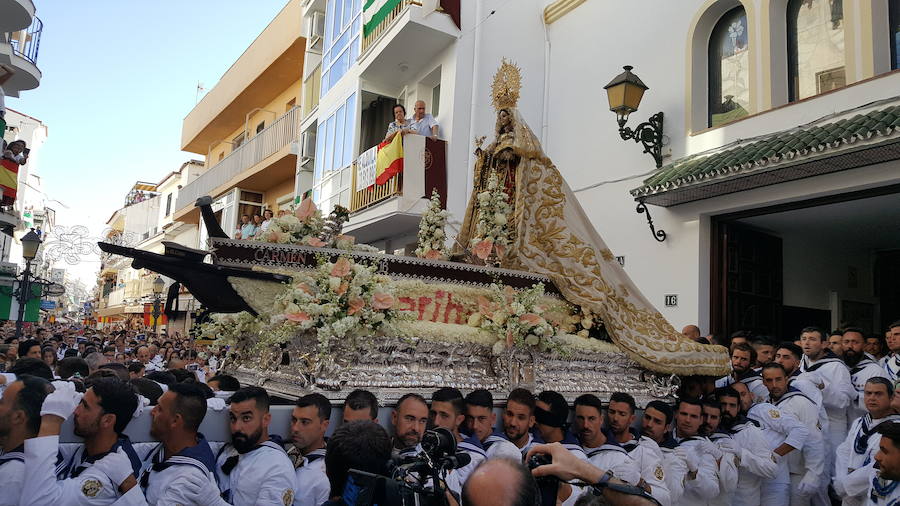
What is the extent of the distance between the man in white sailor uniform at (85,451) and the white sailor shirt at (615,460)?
105 inches

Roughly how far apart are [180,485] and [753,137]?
7.32 meters

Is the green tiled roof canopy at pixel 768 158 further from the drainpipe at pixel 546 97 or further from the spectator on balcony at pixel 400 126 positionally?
the spectator on balcony at pixel 400 126

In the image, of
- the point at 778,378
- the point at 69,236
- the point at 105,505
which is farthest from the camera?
the point at 69,236

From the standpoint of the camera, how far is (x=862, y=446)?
4848 mm

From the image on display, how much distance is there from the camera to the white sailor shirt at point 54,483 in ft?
9.10

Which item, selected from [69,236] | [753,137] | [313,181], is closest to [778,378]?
[753,137]

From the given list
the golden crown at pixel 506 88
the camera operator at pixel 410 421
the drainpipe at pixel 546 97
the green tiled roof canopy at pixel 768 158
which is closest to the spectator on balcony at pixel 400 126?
the drainpipe at pixel 546 97

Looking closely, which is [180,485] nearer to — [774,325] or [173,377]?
[173,377]

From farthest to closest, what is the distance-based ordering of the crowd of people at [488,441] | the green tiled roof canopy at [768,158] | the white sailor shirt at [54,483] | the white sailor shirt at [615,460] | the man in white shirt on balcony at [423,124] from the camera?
1. the man in white shirt on balcony at [423,124]
2. the green tiled roof canopy at [768,158]
3. the white sailor shirt at [615,460]
4. the white sailor shirt at [54,483]
5. the crowd of people at [488,441]

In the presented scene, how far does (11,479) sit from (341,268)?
221 centimetres

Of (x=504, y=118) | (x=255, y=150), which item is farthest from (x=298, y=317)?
(x=255, y=150)

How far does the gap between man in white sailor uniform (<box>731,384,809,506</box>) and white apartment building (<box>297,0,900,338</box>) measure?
261 cm

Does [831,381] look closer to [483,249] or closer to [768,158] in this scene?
[768,158]

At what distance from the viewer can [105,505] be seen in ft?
9.53
